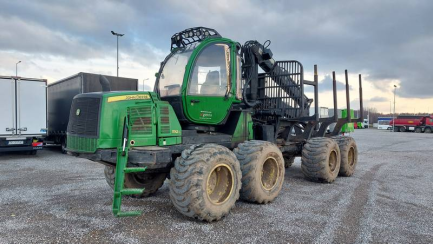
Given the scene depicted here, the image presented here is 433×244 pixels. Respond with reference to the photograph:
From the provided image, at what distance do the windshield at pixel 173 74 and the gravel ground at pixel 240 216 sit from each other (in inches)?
86.5

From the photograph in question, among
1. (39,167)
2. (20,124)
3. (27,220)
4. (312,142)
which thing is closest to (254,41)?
(312,142)

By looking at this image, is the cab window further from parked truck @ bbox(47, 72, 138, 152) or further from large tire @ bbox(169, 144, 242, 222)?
parked truck @ bbox(47, 72, 138, 152)

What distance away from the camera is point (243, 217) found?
18.9ft

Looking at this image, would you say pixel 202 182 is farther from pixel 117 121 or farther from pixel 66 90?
pixel 66 90

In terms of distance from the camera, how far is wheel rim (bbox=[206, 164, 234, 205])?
5.78 meters

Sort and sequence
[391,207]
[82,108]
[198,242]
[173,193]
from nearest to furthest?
[198,242]
[173,193]
[82,108]
[391,207]

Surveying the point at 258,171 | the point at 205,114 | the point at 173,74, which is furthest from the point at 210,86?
the point at 258,171

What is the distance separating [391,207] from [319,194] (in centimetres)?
149

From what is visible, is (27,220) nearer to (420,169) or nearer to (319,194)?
(319,194)

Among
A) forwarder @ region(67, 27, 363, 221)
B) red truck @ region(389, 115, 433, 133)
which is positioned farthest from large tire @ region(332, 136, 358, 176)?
red truck @ region(389, 115, 433, 133)

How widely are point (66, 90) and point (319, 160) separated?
12553 millimetres

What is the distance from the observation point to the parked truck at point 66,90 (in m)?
14.7

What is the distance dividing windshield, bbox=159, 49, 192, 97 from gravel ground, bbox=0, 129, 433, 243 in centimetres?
220

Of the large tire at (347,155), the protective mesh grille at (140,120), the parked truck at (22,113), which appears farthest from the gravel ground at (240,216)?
the parked truck at (22,113)
